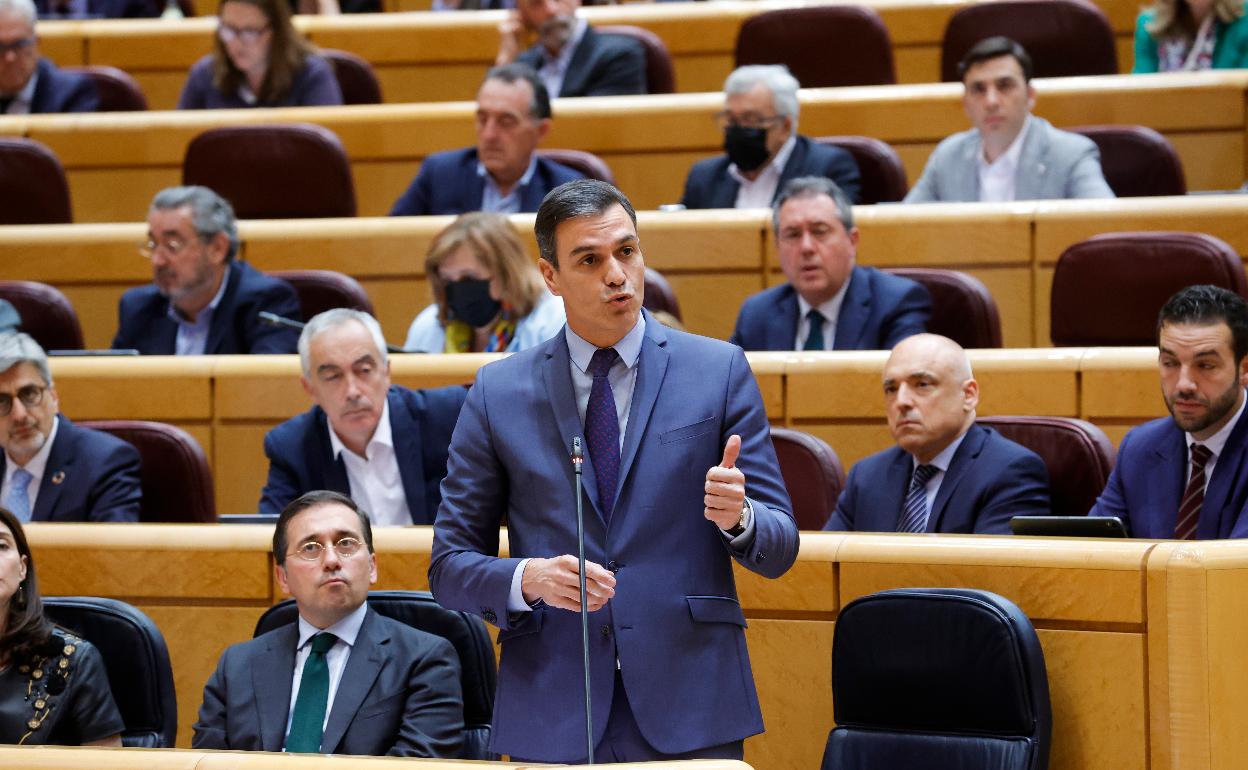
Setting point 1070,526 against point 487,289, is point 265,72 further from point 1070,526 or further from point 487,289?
point 1070,526

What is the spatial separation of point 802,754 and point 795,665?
0.08 m

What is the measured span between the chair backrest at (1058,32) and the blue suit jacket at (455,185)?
0.83 metres

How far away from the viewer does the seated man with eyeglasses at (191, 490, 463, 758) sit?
58.1 inches

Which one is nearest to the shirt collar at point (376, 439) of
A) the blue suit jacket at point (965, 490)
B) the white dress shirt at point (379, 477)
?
the white dress shirt at point (379, 477)

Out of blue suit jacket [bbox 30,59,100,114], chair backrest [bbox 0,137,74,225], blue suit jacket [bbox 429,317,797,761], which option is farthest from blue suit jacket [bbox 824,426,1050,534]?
blue suit jacket [bbox 30,59,100,114]

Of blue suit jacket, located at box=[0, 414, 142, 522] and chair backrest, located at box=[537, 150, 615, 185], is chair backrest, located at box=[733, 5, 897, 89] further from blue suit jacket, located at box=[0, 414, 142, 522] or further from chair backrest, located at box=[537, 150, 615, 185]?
blue suit jacket, located at box=[0, 414, 142, 522]

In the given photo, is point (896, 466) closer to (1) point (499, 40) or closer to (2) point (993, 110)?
(2) point (993, 110)

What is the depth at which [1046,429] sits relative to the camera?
1751 millimetres

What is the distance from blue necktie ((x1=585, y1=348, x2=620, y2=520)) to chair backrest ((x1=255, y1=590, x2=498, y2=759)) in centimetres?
44

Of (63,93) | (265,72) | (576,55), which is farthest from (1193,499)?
(63,93)

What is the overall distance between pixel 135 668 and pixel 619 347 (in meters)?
0.67

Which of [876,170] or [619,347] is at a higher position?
[876,170]

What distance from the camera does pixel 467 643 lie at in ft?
5.07

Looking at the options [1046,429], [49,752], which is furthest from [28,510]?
[1046,429]
